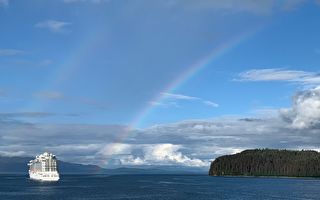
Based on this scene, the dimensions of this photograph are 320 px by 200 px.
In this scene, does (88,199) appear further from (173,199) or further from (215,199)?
(215,199)

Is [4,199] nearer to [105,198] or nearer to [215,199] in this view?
[105,198]

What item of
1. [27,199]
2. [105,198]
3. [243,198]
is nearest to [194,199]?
[243,198]

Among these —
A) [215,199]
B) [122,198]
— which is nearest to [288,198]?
[215,199]

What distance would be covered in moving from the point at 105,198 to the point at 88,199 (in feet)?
20.5

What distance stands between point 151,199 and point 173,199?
22.8ft

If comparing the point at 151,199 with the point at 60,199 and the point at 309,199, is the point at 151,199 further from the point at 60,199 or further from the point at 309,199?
the point at 309,199

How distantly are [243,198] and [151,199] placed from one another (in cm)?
3026

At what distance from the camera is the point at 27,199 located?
16388cm

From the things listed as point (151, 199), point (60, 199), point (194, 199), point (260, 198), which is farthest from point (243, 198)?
→ point (60, 199)

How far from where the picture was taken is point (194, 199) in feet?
A: 524

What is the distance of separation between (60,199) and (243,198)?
58325 mm

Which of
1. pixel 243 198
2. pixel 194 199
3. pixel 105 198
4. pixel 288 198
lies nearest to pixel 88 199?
pixel 105 198

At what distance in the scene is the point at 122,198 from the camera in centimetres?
16650

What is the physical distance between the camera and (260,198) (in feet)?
547
